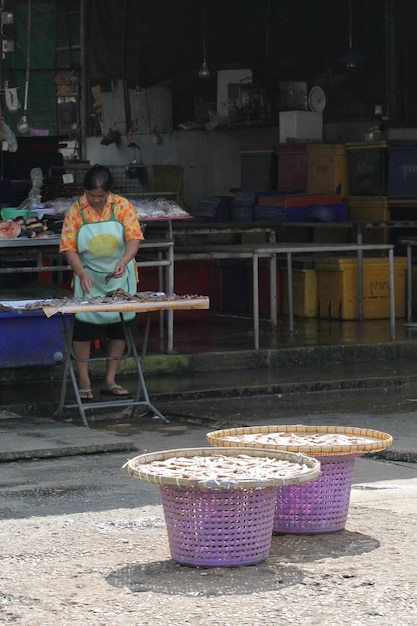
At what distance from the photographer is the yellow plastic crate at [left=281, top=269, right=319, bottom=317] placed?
14.9 m

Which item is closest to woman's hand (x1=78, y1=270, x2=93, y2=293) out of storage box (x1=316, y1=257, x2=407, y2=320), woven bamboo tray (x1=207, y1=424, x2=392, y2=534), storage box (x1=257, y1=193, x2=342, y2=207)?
woven bamboo tray (x1=207, y1=424, x2=392, y2=534)

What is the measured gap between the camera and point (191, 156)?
2045 cm

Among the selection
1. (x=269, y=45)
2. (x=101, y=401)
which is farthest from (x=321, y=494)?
(x=269, y=45)

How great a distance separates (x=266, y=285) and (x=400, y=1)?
447 centimetres

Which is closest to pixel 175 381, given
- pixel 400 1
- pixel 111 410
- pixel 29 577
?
pixel 111 410

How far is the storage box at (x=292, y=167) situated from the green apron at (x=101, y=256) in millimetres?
7301

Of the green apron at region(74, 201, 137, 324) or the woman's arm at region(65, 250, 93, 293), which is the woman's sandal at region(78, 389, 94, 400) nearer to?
the green apron at region(74, 201, 137, 324)

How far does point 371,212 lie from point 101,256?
6.73m

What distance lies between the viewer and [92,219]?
33.1ft

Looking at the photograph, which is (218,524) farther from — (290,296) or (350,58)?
(350,58)

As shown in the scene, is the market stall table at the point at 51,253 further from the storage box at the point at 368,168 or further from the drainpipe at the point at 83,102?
the drainpipe at the point at 83,102

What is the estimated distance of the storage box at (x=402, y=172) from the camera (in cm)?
1598

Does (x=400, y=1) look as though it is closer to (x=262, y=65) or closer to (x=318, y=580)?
(x=262, y=65)

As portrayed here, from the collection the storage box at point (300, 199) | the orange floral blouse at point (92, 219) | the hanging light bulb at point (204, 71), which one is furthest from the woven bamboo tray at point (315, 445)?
the hanging light bulb at point (204, 71)
